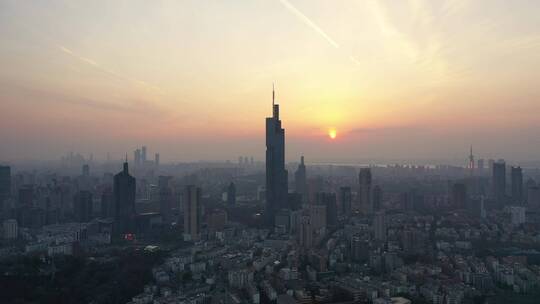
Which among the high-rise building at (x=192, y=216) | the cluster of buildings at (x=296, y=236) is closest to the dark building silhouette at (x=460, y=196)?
the cluster of buildings at (x=296, y=236)

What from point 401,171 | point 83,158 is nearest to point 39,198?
point 83,158

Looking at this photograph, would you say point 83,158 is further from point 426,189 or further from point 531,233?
point 531,233

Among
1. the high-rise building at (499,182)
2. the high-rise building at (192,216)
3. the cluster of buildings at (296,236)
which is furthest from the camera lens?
the high-rise building at (499,182)

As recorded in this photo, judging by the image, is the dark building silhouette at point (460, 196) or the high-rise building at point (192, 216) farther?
the dark building silhouette at point (460, 196)

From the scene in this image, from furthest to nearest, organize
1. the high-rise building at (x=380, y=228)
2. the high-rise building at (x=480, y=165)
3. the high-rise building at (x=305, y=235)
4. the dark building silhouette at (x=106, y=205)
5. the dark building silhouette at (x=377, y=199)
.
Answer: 1. the high-rise building at (x=480, y=165)
2. the dark building silhouette at (x=377, y=199)
3. the dark building silhouette at (x=106, y=205)
4. the high-rise building at (x=380, y=228)
5. the high-rise building at (x=305, y=235)

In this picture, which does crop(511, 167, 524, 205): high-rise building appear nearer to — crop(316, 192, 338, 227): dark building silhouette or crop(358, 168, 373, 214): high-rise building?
crop(358, 168, 373, 214): high-rise building

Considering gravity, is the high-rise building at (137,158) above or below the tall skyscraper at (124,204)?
above

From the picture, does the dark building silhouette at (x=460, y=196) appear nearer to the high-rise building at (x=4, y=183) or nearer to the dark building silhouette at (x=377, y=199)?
the dark building silhouette at (x=377, y=199)

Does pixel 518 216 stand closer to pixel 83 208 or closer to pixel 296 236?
pixel 296 236

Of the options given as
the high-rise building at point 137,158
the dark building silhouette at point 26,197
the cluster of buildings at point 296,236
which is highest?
the high-rise building at point 137,158
